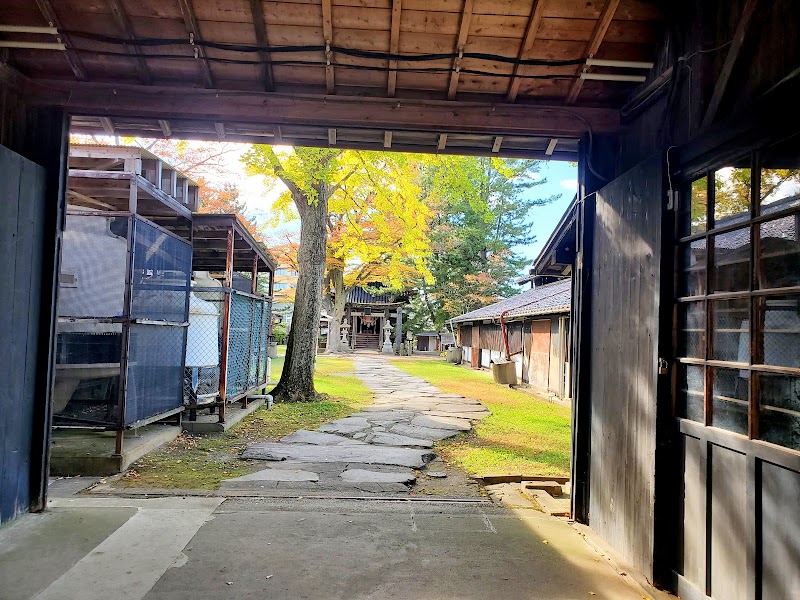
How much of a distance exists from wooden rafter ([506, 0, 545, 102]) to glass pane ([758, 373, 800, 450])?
2642mm

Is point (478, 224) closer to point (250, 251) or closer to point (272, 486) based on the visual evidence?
point (250, 251)

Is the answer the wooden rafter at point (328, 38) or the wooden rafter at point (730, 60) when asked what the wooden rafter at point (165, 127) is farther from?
the wooden rafter at point (730, 60)

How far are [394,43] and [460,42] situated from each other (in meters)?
0.48

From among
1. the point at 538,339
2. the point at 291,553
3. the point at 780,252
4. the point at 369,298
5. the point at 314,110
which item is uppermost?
the point at 369,298

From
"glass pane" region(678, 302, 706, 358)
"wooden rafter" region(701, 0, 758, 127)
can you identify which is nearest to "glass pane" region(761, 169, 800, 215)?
"wooden rafter" region(701, 0, 758, 127)

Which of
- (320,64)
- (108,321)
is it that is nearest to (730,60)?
(320,64)

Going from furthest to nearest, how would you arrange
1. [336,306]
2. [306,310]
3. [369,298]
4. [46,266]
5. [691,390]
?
[369,298] → [336,306] → [306,310] → [46,266] → [691,390]

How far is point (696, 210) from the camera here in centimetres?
309

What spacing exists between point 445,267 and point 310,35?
29.6m

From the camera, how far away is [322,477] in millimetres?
5816

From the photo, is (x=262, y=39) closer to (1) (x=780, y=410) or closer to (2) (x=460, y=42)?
(2) (x=460, y=42)

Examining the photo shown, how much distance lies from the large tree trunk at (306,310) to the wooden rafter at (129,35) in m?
7.61

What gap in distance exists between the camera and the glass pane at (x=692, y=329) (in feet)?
9.81

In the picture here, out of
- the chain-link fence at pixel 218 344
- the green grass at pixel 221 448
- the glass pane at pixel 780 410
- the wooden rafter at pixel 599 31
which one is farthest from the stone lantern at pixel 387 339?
the glass pane at pixel 780 410
